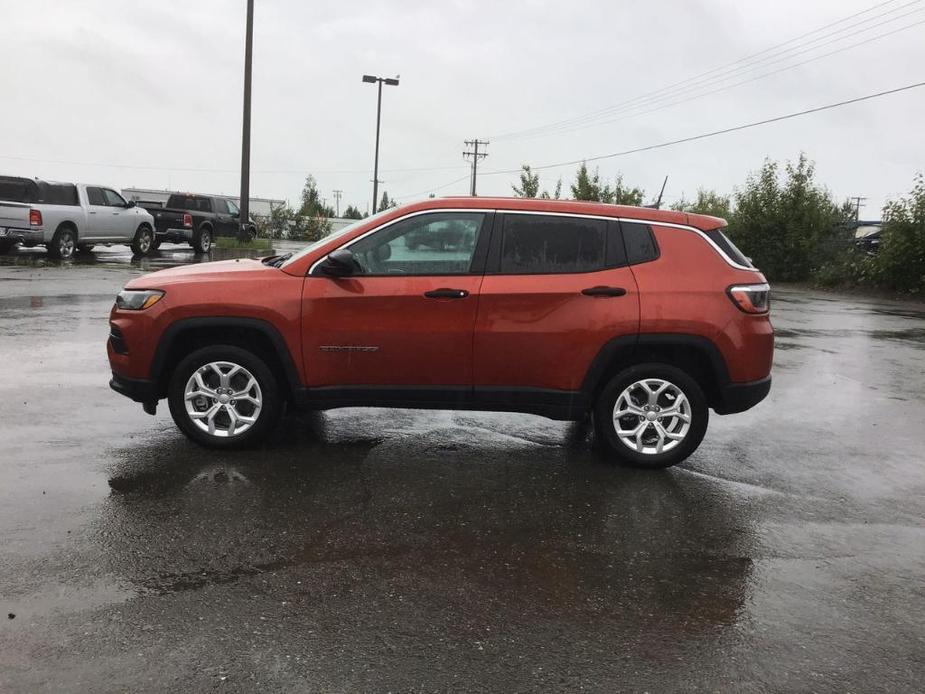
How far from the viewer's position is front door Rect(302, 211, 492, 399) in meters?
5.47

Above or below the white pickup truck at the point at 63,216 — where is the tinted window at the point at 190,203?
above

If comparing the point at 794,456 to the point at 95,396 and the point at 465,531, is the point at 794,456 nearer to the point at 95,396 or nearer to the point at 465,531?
the point at 465,531

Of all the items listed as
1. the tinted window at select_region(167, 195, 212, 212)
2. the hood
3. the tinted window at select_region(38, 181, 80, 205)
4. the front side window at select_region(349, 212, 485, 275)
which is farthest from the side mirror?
the tinted window at select_region(167, 195, 212, 212)

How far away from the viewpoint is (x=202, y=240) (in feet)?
87.8

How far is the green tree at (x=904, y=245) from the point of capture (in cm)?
2411

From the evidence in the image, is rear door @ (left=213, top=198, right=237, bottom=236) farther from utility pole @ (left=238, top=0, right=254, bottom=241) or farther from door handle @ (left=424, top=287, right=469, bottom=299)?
door handle @ (left=424, top=287, right=469, bottom=299)


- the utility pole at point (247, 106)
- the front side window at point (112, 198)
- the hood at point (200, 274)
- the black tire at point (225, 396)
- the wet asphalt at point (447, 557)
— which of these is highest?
the utility pole at point (247, 106)

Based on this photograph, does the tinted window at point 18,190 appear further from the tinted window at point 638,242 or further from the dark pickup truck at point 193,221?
the tinted window at point 638,242

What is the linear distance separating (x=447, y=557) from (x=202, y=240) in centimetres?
2459

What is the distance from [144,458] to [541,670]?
3435 millimetres

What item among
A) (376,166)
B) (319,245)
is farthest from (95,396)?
(376,166)

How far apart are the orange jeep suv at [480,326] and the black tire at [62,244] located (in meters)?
17.7

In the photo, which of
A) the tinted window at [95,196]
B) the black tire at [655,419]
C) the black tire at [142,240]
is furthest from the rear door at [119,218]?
the black tire at [655,419]

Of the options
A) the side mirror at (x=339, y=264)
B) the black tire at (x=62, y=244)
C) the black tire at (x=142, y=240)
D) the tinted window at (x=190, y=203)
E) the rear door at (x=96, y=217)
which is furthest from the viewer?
the tinted window at (x=190, y=203)
